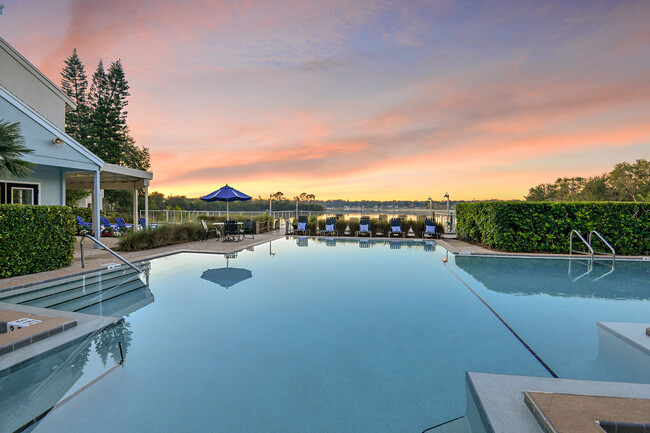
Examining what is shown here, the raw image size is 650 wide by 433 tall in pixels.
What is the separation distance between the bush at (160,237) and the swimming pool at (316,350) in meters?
3.03

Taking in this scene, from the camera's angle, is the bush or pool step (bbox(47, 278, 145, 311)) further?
the bush

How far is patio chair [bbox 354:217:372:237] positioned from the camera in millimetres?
13428

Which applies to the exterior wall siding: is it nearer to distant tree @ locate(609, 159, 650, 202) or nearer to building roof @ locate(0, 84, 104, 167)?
building roof @ locate(0, 84, 104, 167)

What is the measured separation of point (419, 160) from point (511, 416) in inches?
568

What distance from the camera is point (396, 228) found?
43.5 feet

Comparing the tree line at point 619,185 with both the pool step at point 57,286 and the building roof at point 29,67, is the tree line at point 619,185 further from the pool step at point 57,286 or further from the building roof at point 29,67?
the building roof at point 29,67

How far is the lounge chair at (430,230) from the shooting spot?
42.3ft

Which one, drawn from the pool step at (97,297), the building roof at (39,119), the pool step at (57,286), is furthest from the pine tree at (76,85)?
the pool step at (97,297)

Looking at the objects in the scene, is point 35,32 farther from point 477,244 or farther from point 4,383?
point 477,244

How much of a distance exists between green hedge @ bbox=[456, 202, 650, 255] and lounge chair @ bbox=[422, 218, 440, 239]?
10.3ft

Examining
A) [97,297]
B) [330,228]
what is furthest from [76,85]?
[97,297]

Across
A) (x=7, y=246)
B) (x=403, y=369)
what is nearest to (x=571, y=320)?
(x=403, y=369)

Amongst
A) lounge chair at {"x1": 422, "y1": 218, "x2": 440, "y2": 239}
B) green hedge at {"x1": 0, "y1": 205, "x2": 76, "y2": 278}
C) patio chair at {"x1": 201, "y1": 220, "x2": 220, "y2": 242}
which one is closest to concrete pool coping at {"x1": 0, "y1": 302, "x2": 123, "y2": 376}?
green hedge at {"x1": 0, "y1": 205, "x2": 76, "y2": 278}

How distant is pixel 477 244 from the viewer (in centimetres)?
1118
